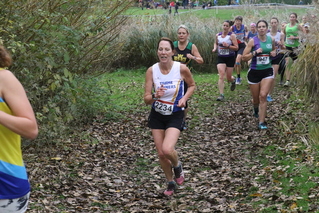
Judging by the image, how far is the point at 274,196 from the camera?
6.16 meters

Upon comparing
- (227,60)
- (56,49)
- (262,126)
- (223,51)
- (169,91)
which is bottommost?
(262,126)

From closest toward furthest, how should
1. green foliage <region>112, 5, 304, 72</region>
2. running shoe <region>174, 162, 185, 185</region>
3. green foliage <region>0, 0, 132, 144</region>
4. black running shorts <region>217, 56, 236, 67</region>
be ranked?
1. running shoe <region>174, 162, 185, 185</region>
2. green foliage <region>0, 0, 132, 144</region>
3. black running shorts <region>217, 56, 236, 67</region>
4. green foliage <region>112, 5, 304, 72</region>

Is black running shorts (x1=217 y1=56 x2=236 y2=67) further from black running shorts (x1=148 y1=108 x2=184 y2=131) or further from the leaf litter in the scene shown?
black running shorts (x1=148 y1=108 x2=184 y2=131)

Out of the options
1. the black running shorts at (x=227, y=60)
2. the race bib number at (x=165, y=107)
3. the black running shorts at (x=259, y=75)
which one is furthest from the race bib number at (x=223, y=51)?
the race bib number at (x=165, y=107)

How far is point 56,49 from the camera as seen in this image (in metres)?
7.74

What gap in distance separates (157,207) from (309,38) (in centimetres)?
461

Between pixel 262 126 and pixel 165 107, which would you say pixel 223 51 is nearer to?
pixel 262 126

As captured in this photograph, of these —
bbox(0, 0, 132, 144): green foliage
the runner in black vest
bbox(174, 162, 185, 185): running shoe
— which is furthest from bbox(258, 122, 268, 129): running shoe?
bbox(174, 162, 185, 185): running shoe

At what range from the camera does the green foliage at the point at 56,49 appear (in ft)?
23.3

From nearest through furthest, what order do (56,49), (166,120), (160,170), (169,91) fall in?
(169,91)
(166,120)
(56,49)
(160,170)

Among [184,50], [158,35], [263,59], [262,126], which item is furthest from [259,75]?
[158,35]

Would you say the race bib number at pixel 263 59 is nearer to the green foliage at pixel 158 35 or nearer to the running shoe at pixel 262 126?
the running shoe at pixel 262 126

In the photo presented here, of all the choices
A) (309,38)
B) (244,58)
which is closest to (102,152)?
(244,58)

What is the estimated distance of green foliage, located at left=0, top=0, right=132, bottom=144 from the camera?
7094 mm
